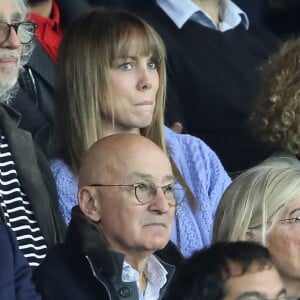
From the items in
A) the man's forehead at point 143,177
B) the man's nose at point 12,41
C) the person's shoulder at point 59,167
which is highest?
the man's nose at point 12,41

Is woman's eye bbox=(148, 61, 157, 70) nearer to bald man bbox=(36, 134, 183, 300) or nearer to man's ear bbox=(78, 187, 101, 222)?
bald man bbox=(36, 134, 183, 300)

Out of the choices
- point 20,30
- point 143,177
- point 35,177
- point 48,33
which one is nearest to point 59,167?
point 35,177

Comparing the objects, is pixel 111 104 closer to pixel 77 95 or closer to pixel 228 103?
pixel 77 95

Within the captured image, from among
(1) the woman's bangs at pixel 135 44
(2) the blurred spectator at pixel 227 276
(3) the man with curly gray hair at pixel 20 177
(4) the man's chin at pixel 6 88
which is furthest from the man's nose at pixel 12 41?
(2) the blurred spectator at pixel 227 276

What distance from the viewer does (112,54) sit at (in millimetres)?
5230

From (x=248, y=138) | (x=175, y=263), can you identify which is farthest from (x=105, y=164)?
(x=248, y=138)

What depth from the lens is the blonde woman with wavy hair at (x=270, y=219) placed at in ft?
14.7

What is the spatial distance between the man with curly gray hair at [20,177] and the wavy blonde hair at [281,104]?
35.0 inches

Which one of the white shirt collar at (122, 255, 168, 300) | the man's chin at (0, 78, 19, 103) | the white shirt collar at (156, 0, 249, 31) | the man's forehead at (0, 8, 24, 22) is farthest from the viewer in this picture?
the white shirt collar at (156, 0, 249, 31)

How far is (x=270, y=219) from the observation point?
4488mm

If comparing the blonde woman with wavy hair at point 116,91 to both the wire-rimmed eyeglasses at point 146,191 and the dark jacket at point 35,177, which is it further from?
the wire-rimmed eyeglasses at point 146,191

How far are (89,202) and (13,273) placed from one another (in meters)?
0.38

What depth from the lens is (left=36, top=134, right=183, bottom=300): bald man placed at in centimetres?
423

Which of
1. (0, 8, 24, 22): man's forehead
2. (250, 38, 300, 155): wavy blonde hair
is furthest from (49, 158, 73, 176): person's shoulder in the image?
(250, 38, 300, 155): wavy blonde hair
